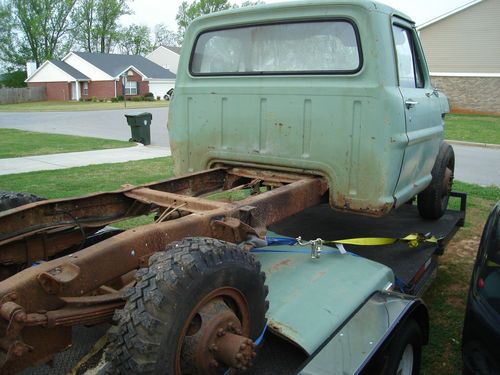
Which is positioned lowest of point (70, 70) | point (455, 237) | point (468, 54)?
point (455, 237)

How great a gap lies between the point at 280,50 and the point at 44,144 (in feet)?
39.5

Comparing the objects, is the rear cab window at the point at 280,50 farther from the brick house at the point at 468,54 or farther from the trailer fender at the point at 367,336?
the brick house at the point at 468,54

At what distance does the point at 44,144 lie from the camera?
14281 millimetres

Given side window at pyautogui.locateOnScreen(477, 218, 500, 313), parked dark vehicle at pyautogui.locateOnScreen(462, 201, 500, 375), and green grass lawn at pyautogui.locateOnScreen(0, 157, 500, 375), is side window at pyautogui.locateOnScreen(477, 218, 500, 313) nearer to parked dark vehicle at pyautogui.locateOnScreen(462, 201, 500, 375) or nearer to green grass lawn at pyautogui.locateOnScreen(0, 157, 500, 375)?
parked dark vehicle at pyautogui.locateOnScreen(462, 201, 500, 375)

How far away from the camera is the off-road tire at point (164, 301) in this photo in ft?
5.82

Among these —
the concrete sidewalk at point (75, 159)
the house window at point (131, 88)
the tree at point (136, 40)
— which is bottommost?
the concrete sidewalk at point (75, 159)

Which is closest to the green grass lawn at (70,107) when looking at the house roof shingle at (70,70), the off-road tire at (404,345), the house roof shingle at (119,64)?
the house roof shingle at (70,70)

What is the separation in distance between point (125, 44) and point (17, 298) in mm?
78310

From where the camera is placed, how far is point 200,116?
14.1 ft

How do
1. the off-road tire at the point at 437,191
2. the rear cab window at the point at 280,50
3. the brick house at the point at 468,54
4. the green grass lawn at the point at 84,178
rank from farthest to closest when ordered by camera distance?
the brick house at the point at 468,54 → the green grass lawn at the point at 84,178 → the off-road tire at the point at 437,191 → the rear cab window at the point at 280,50

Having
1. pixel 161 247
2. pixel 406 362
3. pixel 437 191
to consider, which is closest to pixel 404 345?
pixel 406 362

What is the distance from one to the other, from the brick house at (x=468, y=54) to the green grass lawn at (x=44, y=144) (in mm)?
20152

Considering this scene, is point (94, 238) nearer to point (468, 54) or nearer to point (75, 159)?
point (75, 159)

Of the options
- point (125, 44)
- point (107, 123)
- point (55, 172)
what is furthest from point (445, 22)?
point (125, 44)
